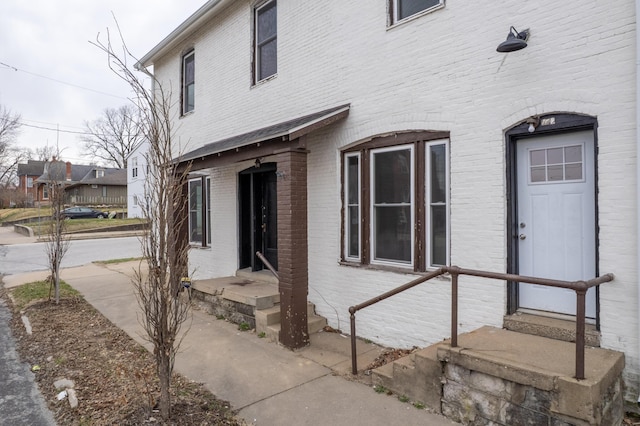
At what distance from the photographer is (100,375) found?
15.5ft

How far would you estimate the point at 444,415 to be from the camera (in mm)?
3773

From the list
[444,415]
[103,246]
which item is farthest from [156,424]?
[103,246]

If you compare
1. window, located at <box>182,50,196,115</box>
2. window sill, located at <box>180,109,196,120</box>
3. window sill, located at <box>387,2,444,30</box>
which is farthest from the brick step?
window, located at <box>182,50,196,115</box>

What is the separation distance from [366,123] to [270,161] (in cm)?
237

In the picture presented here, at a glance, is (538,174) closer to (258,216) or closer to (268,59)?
(258,216)

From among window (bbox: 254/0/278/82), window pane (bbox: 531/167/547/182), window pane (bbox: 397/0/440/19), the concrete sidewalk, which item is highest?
window (bbox: 254/0/278/82)

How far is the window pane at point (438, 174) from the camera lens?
515 cm

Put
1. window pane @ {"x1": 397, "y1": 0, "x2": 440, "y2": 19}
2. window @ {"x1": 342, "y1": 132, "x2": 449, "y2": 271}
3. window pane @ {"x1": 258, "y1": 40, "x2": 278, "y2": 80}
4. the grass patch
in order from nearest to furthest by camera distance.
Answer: window @ {"x1": 342, "y1": 132, "x2": 449, "y2": 271}, window pane @ {"x1": 397, "y1": 0, "x2": 440, "y2": 19}, window pane @ {"x1": 258, "y1": 40, "x2": 278, "y2": 80}, the grass patch

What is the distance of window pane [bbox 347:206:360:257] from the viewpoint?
6.24 metres

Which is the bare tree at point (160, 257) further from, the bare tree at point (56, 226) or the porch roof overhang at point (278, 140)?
the bare tree at point (56, 226)

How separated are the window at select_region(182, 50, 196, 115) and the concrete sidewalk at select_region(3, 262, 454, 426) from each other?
578 centimetres

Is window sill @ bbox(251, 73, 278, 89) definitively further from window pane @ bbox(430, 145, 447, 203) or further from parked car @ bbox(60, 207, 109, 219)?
parked car @ bbox(60, 207, 109, 219)

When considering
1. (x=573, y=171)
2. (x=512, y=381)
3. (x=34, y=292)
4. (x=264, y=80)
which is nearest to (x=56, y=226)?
(x=34, y=292)

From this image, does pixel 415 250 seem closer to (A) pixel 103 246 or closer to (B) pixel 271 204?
(B) pixel 271 204
